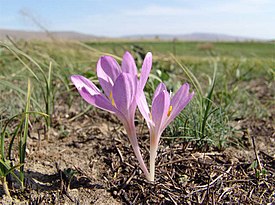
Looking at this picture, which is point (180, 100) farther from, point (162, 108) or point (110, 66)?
point (110, 66)

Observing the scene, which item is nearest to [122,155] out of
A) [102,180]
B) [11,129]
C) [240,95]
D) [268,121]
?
[102,180]

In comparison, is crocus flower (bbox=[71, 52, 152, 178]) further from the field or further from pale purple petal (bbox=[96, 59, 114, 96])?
the field

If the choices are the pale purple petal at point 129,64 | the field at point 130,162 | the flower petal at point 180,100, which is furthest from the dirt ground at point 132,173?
the pale purple petal at point 129,64

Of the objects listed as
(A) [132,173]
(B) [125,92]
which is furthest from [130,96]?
(A) [132,173]

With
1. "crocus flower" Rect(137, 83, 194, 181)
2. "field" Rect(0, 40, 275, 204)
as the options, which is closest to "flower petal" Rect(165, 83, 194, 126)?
"crocus flower" Rect(137, 83, 194, 181)

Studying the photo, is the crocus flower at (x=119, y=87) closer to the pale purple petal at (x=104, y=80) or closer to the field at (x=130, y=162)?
the pale purple petal at (x=104, y=80)

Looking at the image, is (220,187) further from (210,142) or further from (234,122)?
(234,122)
